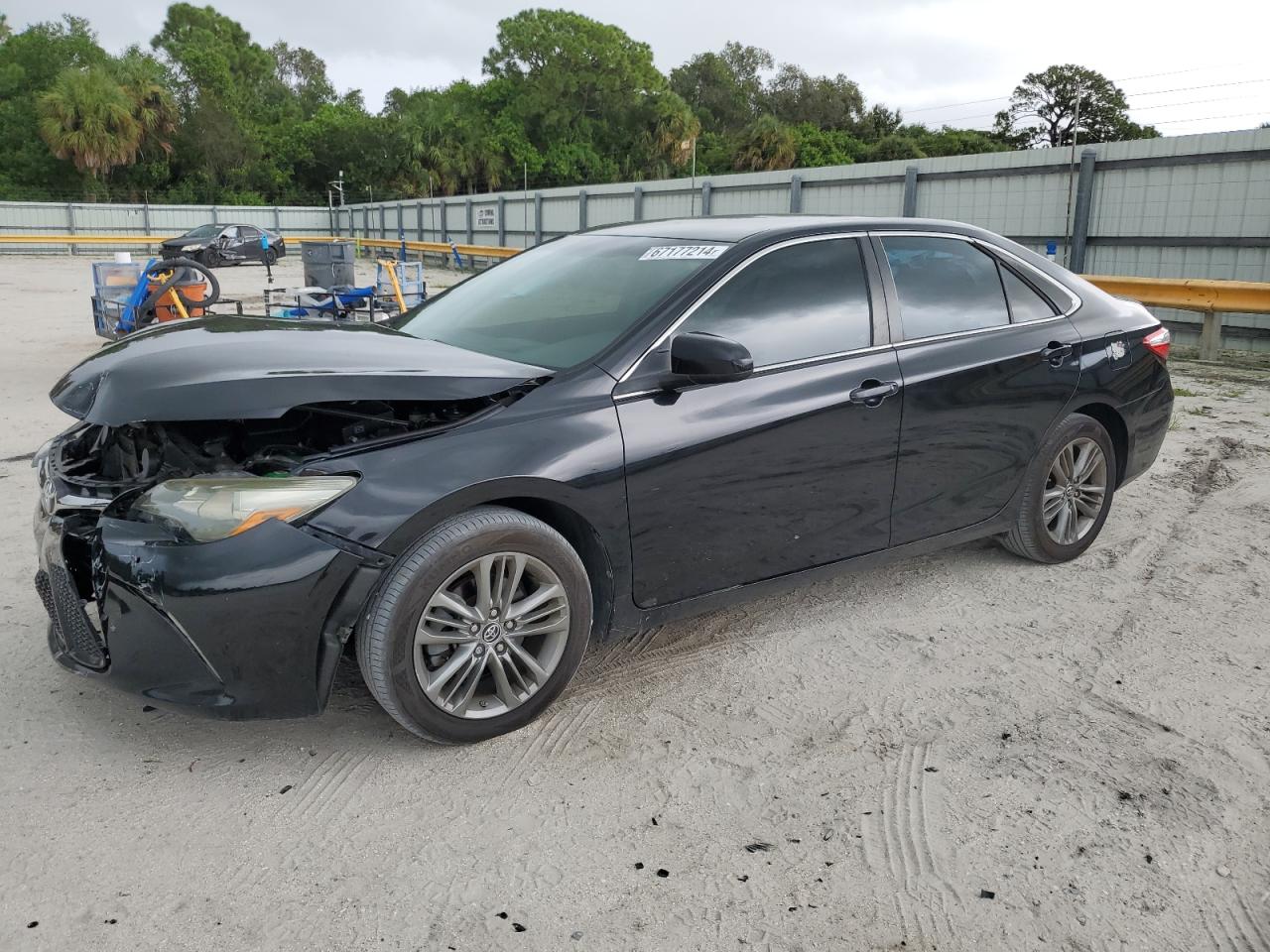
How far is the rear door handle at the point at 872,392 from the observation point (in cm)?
374

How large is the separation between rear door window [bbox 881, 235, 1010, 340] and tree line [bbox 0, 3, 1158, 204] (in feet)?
162

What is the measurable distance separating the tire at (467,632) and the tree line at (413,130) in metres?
50.6

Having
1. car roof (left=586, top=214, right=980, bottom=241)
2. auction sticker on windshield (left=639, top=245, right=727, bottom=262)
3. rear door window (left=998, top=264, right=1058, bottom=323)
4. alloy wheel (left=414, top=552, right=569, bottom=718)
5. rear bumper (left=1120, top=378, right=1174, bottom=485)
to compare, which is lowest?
alloy wheel (left=414, top=552, right=569, bottom=718)

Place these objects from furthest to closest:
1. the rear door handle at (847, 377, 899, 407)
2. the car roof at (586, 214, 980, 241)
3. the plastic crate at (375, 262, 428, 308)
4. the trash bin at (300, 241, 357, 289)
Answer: the trash bin at (300, 241, 357, 289)
the plastic crate at (375, 262, 428, 308)
the car roof at (586, 214, 980, 241)
the rear door handle at (847, 377, 899, 407)

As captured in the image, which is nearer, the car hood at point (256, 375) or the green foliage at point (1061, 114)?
the car hood at point (256, 375)

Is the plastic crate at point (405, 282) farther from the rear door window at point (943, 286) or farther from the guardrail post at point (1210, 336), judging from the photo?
the guardrail post at point (1210, 336)

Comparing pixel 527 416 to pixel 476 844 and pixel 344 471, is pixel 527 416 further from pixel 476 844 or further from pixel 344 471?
pixel 476 844

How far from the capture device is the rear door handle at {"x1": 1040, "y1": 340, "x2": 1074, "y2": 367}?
14.4 feet

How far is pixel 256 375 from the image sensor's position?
2.95 meters

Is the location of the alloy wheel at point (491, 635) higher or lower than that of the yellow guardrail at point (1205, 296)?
lower

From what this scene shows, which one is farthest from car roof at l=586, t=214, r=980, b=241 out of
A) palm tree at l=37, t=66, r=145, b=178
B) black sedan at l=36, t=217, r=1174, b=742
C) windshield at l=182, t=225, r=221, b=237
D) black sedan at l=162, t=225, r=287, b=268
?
palm tree at l=37, t=66, r=145, b=178

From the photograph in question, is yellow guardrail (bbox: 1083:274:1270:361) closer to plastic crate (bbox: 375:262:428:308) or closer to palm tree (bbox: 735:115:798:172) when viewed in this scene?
plastic crate (bbox: 375:262:428:308)

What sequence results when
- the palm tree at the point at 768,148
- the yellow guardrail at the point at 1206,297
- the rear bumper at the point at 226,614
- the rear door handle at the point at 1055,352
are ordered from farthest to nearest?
the palm tree at the point at 768,148
the yellow guardrail at the point at 1206,297
the rear door handle at the point at 1055,352
the rear bumper at the point at 226,614

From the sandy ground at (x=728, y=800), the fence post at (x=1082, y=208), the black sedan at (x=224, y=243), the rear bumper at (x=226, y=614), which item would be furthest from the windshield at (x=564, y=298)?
the black sedan at (x=224, y=243)
